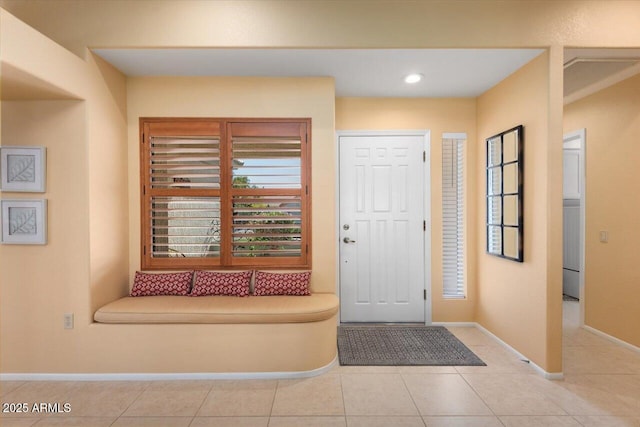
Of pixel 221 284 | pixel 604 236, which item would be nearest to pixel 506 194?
pixel 604 236

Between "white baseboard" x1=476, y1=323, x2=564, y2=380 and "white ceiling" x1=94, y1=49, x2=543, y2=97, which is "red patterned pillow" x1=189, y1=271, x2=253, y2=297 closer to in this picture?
"white ceiling" x1=94, y1=49, x2=543, y2=97

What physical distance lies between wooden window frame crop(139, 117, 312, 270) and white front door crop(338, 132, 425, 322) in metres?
0.71

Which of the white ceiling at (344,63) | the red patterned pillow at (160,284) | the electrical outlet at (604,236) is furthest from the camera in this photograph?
the electrical outlet at (604,236)

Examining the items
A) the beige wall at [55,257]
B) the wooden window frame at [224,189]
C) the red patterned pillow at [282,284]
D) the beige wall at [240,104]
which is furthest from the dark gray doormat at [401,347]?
the beige wall at [55,257]

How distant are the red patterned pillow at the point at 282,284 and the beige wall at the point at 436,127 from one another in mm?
1572

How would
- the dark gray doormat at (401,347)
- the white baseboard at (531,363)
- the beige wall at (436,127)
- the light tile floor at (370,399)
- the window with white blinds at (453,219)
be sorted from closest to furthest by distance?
1. the light tile floor at (370,399)
2. the white baseboard at (531,363)
3. the dark gray doormat at (401,347)
4. the beige wall at (436,127)
5. the window with white blinds at (453,219)

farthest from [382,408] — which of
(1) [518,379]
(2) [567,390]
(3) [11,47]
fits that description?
(3) [11,47]

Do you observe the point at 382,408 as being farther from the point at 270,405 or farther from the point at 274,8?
the point at 274,8

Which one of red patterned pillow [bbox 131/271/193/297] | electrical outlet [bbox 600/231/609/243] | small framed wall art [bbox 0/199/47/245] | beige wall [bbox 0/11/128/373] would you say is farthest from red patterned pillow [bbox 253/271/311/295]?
electrical outlet [bbox 600/231/609/243]

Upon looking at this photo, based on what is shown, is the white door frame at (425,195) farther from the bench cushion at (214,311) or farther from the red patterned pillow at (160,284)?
the red patterned pillow at (160,284)

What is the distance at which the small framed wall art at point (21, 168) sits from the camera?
8.80ft

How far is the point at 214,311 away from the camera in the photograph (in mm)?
2711

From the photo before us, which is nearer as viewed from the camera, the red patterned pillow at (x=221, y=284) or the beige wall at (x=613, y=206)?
the red patterned pillow at (x=221, y=284)

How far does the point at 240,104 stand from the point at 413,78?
1611 millimetres
